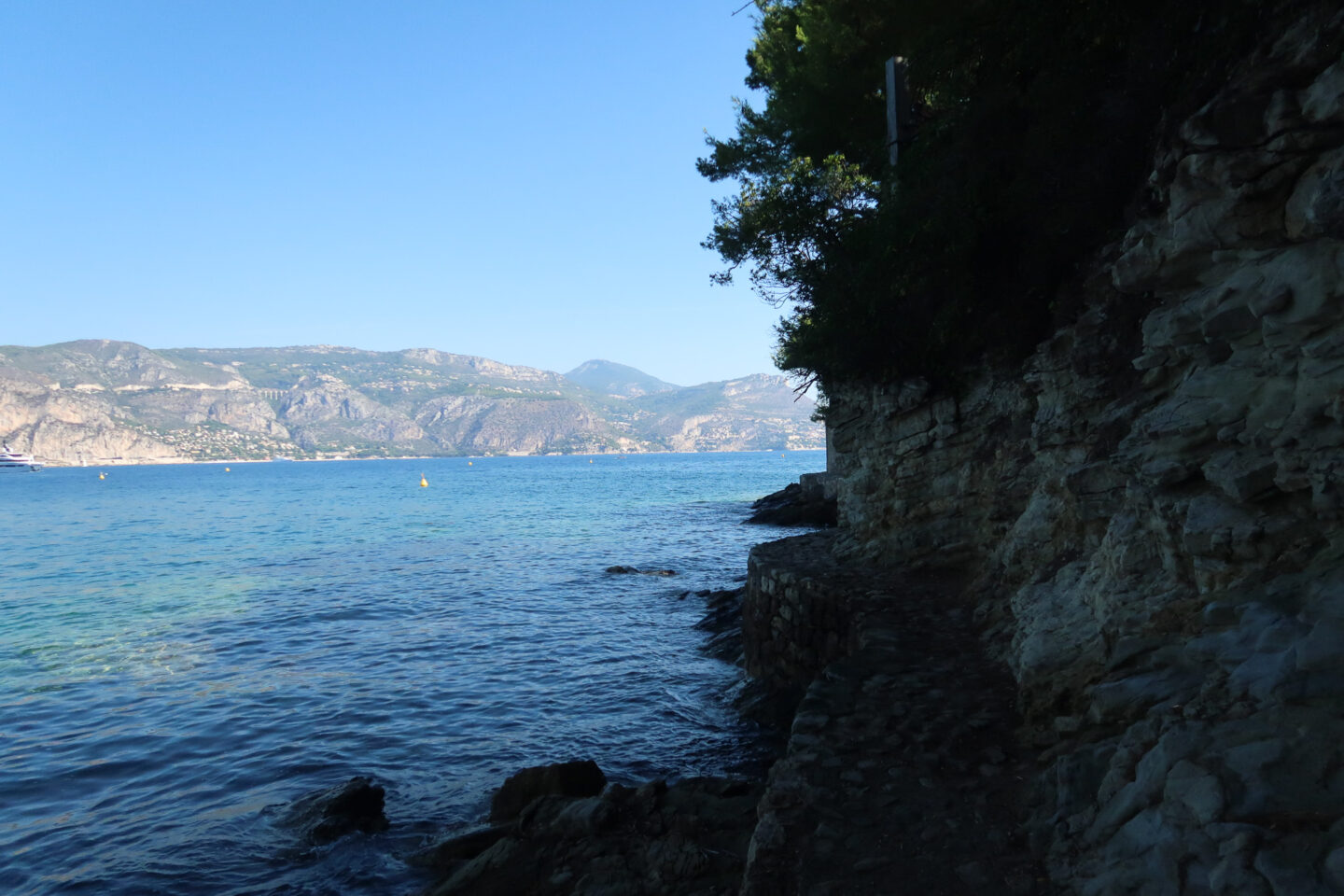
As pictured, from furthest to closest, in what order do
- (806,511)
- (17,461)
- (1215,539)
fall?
(17,461) < (806,511) < (1215,539)

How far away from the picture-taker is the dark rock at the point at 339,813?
8.48 meters

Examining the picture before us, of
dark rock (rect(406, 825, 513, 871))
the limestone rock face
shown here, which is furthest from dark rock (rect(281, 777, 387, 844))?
the limestone rock face

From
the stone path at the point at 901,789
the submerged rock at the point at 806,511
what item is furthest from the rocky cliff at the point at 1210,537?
the submerged rock at the point at 806,511

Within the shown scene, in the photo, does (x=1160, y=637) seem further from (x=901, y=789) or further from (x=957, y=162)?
(x=957, y=162)

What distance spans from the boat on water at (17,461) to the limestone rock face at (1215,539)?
226 meters

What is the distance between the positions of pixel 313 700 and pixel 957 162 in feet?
44.6

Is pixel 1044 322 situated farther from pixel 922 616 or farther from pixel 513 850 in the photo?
pixel 513 850

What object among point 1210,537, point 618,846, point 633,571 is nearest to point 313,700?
point 618,846

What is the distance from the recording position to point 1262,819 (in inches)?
132

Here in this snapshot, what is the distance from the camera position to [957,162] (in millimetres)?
10273

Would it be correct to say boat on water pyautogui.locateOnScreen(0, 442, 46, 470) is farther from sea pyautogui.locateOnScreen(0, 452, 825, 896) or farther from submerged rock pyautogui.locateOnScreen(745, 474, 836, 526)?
submerged rock pyautogui.locateOnScreen(745, 474, 836, 526)

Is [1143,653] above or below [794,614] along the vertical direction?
above

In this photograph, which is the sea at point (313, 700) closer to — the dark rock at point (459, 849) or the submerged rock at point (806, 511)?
the dark rock at point (459, 849)

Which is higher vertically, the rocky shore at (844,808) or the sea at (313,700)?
the rocky shore at (844,808)
